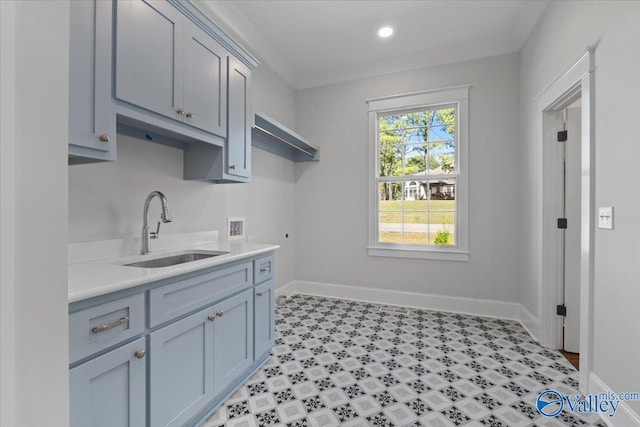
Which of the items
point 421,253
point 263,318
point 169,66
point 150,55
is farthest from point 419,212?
point 150,55

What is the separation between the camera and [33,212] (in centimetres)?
53

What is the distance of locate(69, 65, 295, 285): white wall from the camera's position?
163 centimetres

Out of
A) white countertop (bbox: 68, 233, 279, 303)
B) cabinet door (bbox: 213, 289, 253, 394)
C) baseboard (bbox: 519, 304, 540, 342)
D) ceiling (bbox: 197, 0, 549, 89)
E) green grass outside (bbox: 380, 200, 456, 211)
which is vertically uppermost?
ceiling (bbox: 197, 0, 549, 89)

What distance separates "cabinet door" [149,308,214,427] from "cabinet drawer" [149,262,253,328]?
55 millimetres

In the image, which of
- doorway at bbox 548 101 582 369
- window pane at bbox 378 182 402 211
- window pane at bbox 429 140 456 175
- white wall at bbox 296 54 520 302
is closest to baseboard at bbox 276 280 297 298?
white wall at bbox 296 54 520 302

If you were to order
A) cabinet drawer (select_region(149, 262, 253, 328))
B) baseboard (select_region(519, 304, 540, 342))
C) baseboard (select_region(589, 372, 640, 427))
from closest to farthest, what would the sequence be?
cabinet drawer (select_region(149, 262, 253, 328)), baseboard (select_region(589, 372, 640, 427)), baseboard (select_region(519, 304, 540, 342))

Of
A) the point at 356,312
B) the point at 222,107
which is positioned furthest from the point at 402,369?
the point at 222,107

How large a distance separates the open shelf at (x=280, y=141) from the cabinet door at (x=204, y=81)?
581 mm

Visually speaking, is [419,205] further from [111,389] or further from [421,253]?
[111,389]

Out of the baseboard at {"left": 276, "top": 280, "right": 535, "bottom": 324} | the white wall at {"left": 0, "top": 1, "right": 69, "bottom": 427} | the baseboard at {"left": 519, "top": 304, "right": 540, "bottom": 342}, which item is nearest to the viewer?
the white wall at {"left": 0, "top": 1, "right": 69, "bottom": 427}

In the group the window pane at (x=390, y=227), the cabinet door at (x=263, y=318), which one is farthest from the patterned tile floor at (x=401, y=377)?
the window pane at (x=390, y=227)

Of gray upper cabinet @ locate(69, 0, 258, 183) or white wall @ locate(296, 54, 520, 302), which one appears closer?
gray upper cabinet @ locate(69, 0, 258, 183)

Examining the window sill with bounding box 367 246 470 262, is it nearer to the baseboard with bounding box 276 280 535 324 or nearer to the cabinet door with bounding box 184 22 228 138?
the baseboard with bounding box 276 280 535 324

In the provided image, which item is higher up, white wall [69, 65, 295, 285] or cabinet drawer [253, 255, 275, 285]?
white wall [69, 65, 295, 285]
